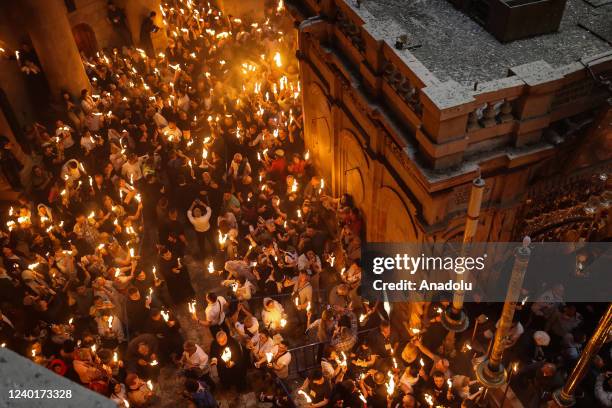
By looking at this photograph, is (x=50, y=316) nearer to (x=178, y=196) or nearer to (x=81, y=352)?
(x=81, y=352)

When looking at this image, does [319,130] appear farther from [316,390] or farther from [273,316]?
[316,390]

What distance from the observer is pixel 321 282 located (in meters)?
12.9

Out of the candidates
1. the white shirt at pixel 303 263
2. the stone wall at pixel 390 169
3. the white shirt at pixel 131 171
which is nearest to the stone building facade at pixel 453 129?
the stone wall at pixel 390 169

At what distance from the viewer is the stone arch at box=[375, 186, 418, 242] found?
1048cm

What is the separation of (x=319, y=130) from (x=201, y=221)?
4202 millimetres

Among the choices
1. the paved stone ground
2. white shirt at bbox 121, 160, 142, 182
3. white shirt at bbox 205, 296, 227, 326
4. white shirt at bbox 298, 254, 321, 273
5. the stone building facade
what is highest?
the stone building facade

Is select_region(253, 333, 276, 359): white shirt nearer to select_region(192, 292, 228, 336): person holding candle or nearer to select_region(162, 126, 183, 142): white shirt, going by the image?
select_region(192, 292, 228, 336): person holding candle

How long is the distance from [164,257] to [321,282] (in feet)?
12.3

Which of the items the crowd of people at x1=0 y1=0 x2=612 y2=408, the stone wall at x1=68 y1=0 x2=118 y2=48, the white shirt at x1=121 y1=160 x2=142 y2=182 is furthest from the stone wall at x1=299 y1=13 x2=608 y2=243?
the stone wall at x1=68 y1=0 x2=118 y2=48

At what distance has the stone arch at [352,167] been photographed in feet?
40.2

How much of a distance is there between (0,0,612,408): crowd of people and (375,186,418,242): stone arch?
109 cm

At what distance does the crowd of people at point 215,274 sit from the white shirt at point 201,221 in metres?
0.05

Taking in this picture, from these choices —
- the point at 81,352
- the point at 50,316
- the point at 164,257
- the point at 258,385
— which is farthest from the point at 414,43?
the point at 50,316

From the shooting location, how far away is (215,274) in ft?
46.4
